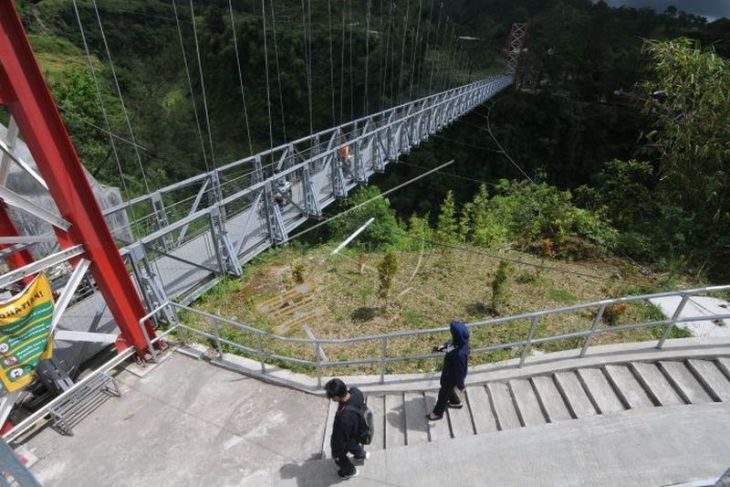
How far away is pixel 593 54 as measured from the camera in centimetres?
2869

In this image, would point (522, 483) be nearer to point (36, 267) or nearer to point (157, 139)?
point (36, 267)

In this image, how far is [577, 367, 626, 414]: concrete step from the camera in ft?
11.8

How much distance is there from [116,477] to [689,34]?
39.7 m

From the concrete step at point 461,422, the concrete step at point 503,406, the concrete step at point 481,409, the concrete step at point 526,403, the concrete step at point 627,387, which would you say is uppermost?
the concrete step at point 627,387

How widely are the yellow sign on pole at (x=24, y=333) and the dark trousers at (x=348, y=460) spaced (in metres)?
2.66

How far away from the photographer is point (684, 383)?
3695 mm

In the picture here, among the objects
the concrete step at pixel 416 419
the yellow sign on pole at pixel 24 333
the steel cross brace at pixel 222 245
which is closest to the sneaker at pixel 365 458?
the concrete step at pixel 416 419

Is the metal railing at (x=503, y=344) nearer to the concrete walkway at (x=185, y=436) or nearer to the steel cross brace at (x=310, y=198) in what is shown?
the concrete walkway at (x=185, y=436)

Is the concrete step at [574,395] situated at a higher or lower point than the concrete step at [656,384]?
lower

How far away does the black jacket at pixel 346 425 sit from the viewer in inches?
118

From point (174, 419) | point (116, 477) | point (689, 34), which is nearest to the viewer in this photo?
point (116, 477)

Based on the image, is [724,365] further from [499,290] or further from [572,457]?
[499,290]

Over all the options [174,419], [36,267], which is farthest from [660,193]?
[36,267]

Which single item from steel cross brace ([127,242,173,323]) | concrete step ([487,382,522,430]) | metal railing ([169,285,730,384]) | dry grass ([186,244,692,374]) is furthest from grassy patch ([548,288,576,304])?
steel cross brace ([127,242,173,323])
